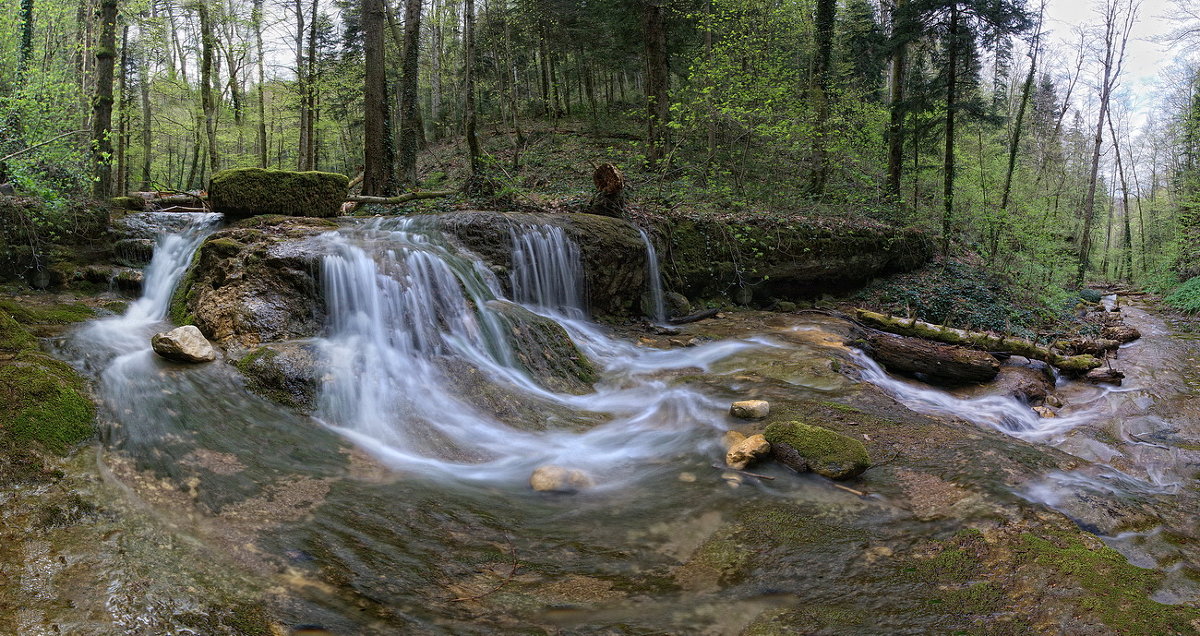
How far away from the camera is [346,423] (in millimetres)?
4711

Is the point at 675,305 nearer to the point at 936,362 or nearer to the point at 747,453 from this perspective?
the point at 936,362

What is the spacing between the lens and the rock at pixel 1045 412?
22.4 feet

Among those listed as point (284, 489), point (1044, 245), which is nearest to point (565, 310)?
point (284, 489)

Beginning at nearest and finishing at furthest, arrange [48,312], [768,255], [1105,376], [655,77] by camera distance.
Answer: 1. [48,312]
2. [1105,376]
3. [768,255]
4. [655,77]

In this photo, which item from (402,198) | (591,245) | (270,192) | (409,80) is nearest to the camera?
(270,192)

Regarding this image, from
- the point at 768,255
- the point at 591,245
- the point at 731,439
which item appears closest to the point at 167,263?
the point at 591,245

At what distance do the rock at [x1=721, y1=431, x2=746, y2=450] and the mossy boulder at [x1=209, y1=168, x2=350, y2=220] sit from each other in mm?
7638

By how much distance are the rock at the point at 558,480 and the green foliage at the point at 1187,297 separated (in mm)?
17466

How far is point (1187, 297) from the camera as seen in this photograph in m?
14.3

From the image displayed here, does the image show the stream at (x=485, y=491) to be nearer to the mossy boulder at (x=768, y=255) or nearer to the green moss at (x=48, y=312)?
the green moss at (x=48, y=312)

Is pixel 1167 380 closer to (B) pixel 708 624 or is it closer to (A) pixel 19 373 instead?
→ (B) pixel 708 624

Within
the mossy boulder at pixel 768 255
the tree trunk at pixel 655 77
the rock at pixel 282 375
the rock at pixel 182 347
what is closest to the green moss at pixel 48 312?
the rock at pixel 182 347

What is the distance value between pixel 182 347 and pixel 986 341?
35.4 feet

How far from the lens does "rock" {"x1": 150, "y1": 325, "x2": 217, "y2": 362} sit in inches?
181
